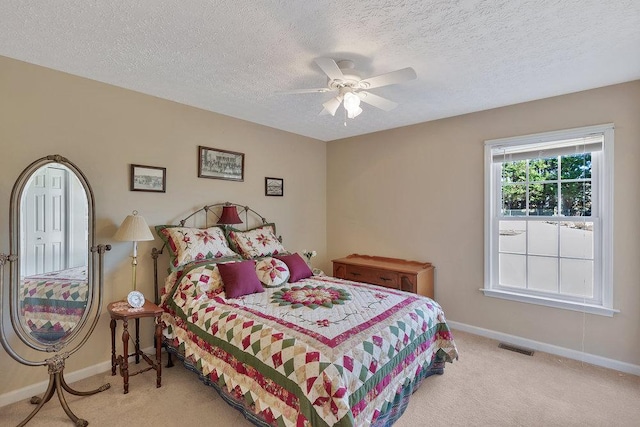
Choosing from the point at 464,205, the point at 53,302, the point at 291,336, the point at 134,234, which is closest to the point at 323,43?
the point at 291,336

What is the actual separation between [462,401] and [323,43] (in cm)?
270

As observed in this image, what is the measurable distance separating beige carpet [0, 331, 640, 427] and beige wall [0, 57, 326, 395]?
505 millimetres

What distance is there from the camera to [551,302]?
2.99 metres

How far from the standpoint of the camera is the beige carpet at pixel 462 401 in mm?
2041

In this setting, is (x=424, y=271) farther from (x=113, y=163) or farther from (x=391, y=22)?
(x=113, y=163)

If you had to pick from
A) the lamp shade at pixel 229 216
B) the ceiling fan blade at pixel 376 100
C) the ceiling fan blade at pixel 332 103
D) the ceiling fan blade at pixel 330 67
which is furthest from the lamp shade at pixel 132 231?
the ceiling fan blade at pixel 376 100

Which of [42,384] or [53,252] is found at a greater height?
[53,252]

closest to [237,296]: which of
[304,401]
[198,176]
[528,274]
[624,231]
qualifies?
[304,401]

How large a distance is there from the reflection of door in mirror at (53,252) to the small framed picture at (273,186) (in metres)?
1.95

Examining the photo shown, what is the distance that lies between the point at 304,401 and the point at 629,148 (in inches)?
129

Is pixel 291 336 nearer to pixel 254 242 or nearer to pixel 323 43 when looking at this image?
pixel 254 242

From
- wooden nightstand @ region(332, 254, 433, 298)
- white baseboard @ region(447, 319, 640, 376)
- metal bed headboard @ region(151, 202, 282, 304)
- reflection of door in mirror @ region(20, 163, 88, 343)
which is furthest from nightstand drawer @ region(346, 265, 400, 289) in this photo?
reflection of door in mirror @ region(20, 163, 88, 343)

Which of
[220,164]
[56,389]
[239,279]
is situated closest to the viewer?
[56,389]

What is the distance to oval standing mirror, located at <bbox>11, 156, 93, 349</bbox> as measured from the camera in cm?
218
